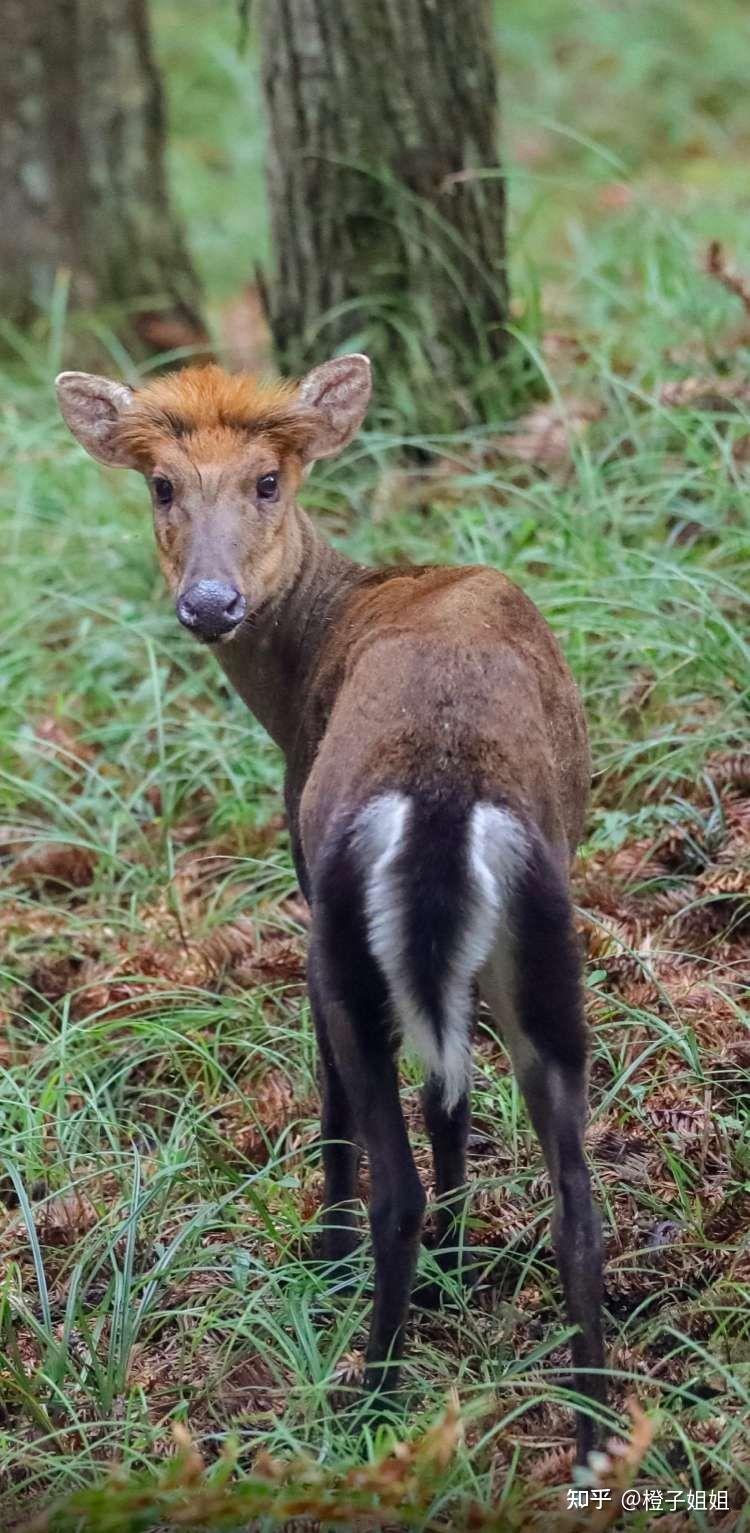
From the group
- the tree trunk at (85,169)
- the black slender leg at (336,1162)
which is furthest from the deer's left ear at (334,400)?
the tree trunk at (85,169)

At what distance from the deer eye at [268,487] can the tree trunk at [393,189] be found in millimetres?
1920

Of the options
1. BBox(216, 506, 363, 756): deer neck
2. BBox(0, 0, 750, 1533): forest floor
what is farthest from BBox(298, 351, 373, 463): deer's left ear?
BBox(0, 0, 750, 1533): forest floor

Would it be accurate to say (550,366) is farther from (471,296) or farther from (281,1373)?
(281,1373)

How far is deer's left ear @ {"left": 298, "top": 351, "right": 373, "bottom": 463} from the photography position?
441cm

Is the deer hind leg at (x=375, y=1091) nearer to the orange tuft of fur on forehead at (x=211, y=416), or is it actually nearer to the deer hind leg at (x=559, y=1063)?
the deer hind leg at (x=559, y=1063)

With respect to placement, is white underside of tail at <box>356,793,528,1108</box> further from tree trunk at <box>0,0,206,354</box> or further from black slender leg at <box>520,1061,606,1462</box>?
tree trunk at <box>0,0,206,354</box>

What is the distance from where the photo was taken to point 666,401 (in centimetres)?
596

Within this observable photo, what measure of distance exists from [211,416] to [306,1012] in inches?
52.9

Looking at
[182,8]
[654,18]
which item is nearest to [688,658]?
[654,18]

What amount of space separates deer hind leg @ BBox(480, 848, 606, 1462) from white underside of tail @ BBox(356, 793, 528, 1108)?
46 mm

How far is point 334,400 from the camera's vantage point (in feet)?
14.6

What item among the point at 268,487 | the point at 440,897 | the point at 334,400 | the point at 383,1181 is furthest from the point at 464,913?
the point at 334,400

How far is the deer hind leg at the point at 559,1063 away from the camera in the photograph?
121 inches

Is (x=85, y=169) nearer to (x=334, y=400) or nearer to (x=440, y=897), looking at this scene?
(x=334, y=400)
